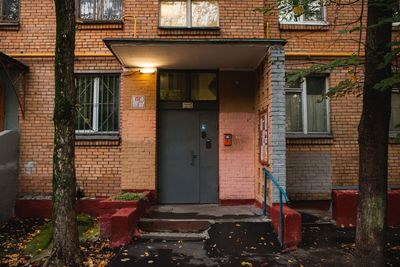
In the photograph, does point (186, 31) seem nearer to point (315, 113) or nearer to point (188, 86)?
point (188, 86)

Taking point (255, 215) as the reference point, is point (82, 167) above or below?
above

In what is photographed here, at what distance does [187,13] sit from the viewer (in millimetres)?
8102

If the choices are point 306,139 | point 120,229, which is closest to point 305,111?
point 306,139

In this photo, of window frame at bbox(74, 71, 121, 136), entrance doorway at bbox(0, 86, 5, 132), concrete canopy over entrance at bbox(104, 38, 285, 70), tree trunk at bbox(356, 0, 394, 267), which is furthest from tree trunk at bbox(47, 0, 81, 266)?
entrance doorway at bbox(0, 86, 5, 132)

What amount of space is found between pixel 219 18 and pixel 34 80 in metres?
4.60

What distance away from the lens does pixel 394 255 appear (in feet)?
18.1

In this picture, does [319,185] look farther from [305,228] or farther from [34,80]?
[34,80]

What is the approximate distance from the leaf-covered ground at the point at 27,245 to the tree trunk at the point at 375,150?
359cm

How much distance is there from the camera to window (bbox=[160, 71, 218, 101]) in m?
8.11

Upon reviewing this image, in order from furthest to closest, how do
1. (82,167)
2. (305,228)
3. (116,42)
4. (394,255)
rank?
(82,167), (305,228), (116,42), (394,255)

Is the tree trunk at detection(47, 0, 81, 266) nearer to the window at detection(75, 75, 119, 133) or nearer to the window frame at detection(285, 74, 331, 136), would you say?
the window at detection(75, 75, 119, 133)

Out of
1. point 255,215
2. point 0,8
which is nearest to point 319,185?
point 255,215

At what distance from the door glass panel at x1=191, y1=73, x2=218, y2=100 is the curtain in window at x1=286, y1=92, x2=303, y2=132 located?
71.8 inches

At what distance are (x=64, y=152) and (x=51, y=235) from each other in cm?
202
